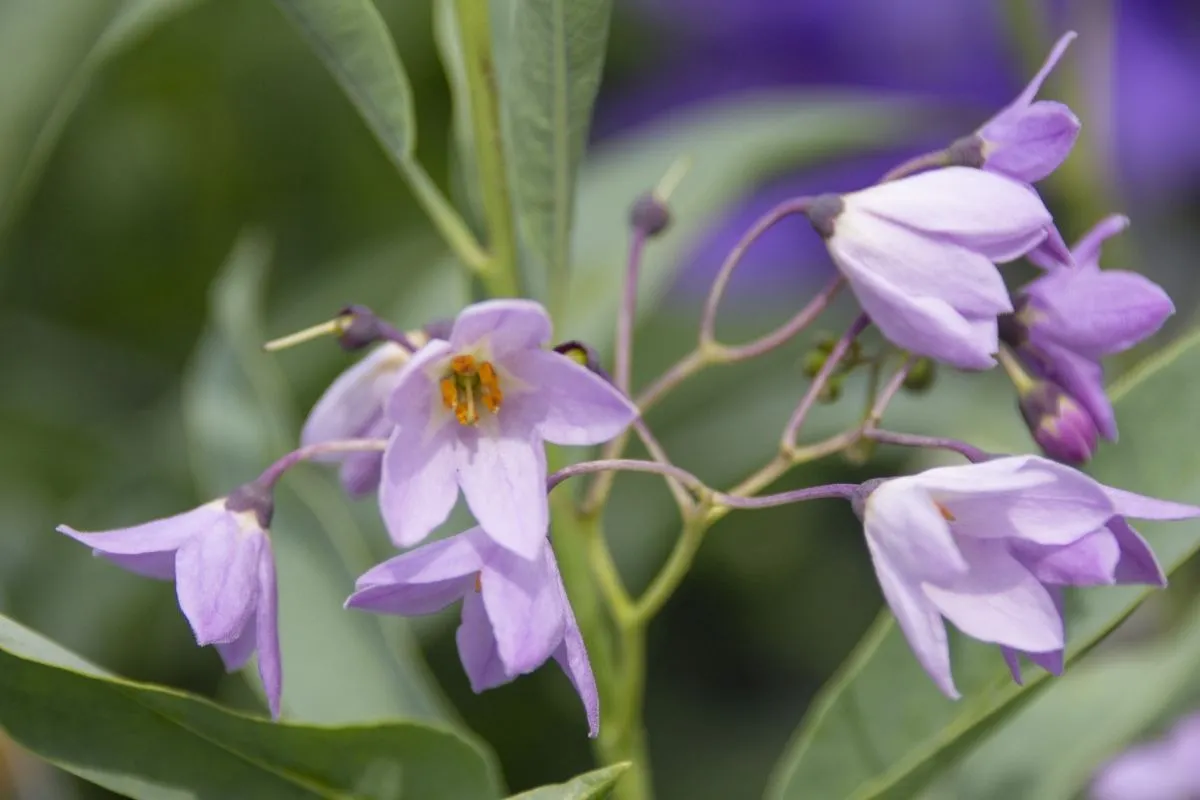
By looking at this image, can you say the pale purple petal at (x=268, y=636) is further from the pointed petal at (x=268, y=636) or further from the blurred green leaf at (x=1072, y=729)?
the blurred green leaf at (x=1072, y=729)

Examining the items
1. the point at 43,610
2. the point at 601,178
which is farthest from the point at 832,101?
the point at 43,610

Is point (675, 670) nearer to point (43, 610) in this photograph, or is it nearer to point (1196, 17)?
point (43, 610)

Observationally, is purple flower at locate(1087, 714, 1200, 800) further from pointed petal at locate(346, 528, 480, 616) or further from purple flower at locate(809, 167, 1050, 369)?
pointed petal at locate(346, 528, 480, 616)

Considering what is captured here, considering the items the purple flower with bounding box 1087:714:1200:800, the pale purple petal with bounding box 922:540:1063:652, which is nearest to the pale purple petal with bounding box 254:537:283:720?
the pale purple petal with bounding box 922:540:1063:652

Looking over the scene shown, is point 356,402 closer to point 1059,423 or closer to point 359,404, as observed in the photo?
point 359,404

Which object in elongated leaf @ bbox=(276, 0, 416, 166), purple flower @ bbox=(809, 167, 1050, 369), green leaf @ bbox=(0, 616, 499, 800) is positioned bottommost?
green leaf @ bbox=(0, 616, 499, 800)
